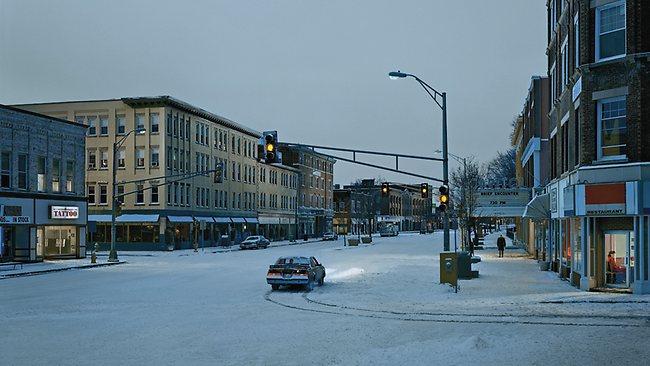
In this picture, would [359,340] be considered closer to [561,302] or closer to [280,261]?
[561,302]

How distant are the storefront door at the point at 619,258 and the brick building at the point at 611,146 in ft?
0.11

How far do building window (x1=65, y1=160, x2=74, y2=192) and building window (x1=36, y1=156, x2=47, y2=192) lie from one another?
7.76 feet

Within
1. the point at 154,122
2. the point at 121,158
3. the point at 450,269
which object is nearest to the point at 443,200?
the point at 450,269

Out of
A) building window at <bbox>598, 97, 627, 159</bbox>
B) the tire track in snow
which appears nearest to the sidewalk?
the tire track in snow

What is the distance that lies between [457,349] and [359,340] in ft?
7.43

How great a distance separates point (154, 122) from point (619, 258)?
54.2 m

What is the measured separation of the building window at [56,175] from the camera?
51.5 metres

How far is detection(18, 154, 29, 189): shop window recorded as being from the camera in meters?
47.8

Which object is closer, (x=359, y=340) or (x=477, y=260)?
(x=359, y=340)

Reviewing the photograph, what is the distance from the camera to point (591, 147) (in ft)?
88.1

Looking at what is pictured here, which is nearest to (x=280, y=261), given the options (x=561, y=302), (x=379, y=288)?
(x=379, y=288)

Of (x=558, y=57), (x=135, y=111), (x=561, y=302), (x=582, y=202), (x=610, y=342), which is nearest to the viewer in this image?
(x=610, y=342)

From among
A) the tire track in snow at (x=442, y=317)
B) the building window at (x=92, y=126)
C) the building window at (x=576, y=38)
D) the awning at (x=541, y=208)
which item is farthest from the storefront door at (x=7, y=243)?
the building window at (x=576, y=38)

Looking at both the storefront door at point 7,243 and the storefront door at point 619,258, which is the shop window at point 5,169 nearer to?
the storefront door at point 7,243
